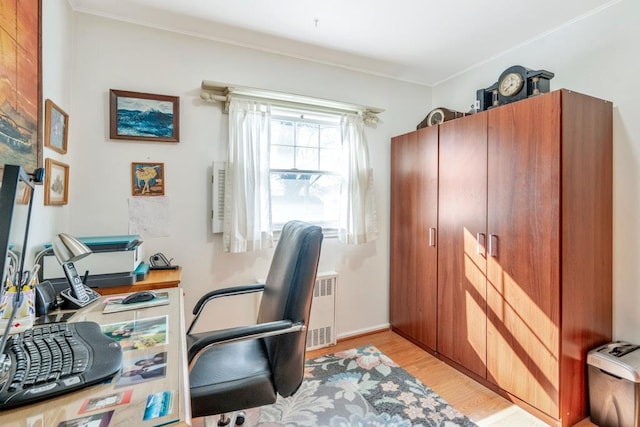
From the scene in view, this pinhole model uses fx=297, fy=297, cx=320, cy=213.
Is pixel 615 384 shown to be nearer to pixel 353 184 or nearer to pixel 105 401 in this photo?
pixel 353 184

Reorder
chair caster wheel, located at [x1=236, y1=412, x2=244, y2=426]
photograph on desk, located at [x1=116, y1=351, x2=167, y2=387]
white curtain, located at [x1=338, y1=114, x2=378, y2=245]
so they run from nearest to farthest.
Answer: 1. photograph on desk, located at [x1=116, y1=351, x2=167, y2=387]
2. chair caster wheel, located at [x1=236, y1=412, x2=244, y2=426]
3. white curtain, located at [x1=338, y1=114, x2=378, y2=245]

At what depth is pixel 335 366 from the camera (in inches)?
92.0

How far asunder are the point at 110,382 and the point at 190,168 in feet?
5.66

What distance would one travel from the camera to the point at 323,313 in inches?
103

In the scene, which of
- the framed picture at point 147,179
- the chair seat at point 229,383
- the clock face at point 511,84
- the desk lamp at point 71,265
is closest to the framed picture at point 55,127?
the framed picture at point 147,179

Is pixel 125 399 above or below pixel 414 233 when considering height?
below

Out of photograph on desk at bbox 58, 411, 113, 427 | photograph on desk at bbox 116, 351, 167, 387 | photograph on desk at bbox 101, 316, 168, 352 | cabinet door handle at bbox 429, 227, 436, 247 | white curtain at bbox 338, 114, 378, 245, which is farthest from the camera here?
white curtain at bbox 338, 114, 378, 245

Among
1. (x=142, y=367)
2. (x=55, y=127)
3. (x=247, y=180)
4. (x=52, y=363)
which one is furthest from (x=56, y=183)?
(x=142, y=367)

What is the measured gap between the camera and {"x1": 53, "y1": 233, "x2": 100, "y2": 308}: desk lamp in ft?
3.76

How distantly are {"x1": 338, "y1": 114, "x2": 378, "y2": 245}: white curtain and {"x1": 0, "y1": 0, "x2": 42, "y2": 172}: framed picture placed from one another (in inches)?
79.5

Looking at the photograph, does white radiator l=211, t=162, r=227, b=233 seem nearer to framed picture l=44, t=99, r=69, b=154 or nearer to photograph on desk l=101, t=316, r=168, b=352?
framed picture l=44, t=99, r=69, b=154

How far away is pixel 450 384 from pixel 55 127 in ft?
9.86

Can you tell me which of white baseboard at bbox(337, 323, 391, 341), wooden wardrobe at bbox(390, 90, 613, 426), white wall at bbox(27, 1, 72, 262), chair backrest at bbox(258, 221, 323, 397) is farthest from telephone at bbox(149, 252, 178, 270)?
wooden wardrobe at bbox(390, 90, 613, 426)

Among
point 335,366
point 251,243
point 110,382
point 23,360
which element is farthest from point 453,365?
point 23,360
